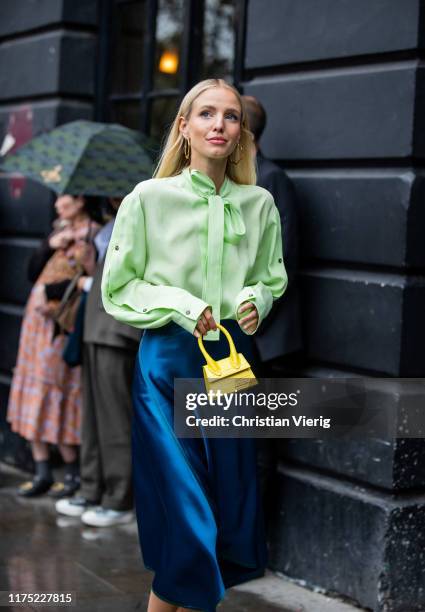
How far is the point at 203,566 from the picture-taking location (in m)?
3.95

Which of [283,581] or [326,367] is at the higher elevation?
[326,367]

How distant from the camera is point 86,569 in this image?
5.41 metres

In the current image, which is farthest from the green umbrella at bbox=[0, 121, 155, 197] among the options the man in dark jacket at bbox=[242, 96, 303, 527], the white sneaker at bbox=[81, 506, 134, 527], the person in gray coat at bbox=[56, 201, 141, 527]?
the white sneaker at bbox=[81, 506, 134, 527]

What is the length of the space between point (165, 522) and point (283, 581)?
4.84ft

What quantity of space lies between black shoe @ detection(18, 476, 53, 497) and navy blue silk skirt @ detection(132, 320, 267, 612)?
2770mm

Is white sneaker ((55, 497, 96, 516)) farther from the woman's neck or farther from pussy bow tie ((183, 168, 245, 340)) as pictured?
the woman's neck

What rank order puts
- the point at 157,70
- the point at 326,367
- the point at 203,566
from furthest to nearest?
the point at 157,70 → the point at 326,367 → the point at 203,566

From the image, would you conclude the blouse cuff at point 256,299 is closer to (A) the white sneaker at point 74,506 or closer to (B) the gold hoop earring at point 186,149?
(B) the gold hoop earring at point 186,149

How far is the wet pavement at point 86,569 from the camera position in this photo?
4.98m

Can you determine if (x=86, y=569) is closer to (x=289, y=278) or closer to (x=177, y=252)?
(x=289, y=278)

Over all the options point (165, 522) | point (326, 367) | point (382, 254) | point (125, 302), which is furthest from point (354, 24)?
point (165, 522)

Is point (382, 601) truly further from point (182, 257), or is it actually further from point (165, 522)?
point (182, 257)

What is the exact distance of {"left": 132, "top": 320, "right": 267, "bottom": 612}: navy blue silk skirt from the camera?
396cm

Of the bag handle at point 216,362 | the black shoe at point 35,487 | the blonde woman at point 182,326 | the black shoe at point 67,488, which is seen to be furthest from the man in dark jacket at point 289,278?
the black shoe at point 35,487
